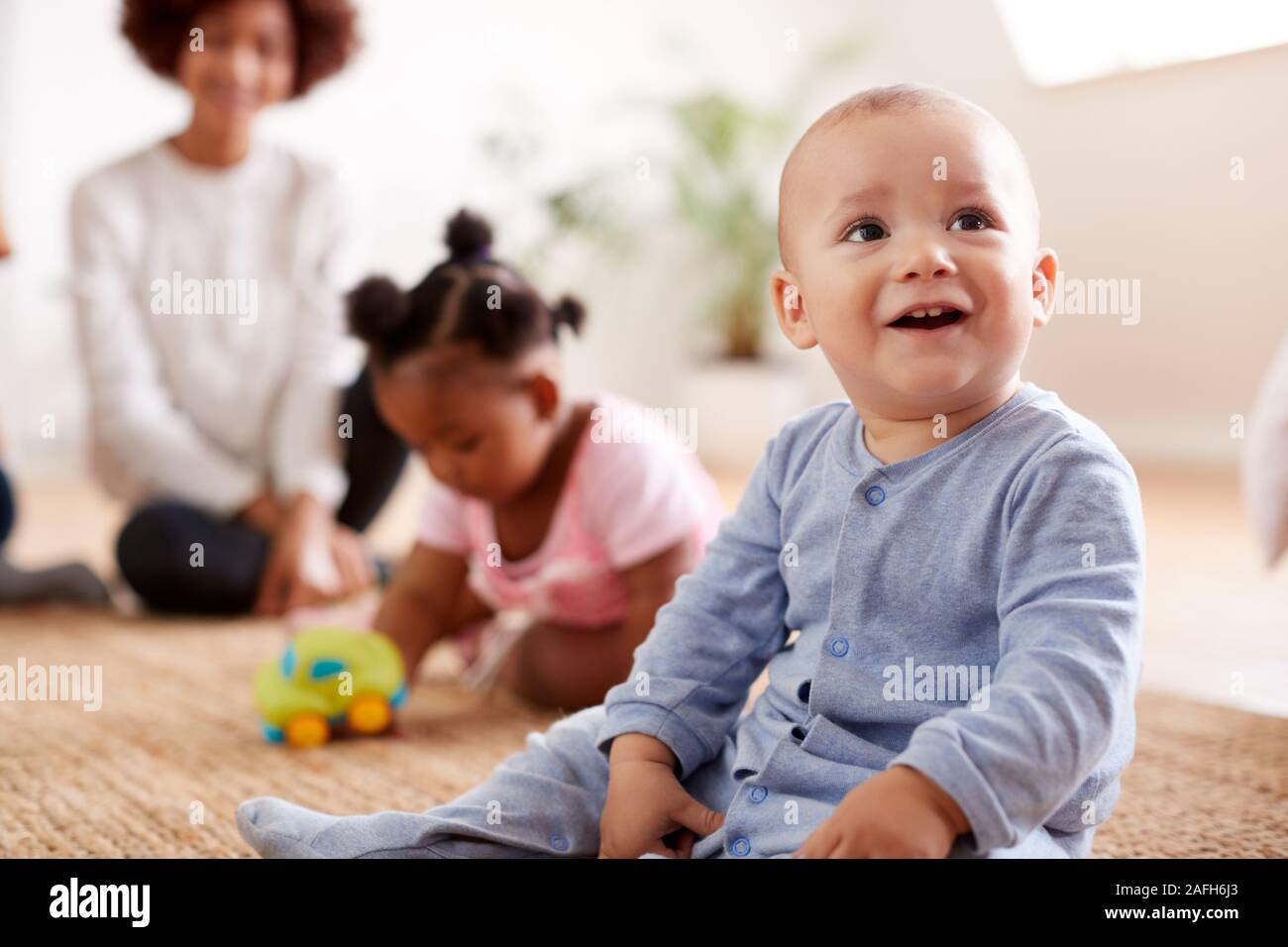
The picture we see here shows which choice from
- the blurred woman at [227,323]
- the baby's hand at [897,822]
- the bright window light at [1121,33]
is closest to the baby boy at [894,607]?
the baby's hand at [897,822]

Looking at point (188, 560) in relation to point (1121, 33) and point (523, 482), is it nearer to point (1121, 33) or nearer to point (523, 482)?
point (523, 482)

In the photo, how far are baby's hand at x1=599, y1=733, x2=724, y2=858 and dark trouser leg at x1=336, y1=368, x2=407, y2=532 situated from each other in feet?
3.86

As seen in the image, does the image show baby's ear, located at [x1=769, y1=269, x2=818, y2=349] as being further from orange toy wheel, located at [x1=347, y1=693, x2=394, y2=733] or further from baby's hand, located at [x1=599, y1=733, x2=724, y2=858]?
orange toy wheel, located at [x1=347, y1=693, x2=394, y2=733]

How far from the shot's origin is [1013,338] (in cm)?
63

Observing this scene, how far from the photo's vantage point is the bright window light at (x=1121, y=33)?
1812 millimetres

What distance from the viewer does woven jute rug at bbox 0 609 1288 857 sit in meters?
0.84

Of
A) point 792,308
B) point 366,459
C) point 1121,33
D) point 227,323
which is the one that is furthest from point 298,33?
point 1121,33

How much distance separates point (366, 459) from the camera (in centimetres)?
185

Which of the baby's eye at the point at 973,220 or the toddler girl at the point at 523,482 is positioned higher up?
the baby's eye at the point at 973,220

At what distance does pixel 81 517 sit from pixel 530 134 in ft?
4.98

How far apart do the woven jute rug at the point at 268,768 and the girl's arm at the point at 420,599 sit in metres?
0.06

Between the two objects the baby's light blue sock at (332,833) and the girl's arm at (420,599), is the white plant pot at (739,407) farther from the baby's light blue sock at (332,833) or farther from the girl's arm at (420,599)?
the baby's light blue sock at (332,833)

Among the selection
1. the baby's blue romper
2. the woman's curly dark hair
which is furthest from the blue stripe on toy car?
the woman's curly dark hair

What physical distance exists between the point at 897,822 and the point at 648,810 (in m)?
0.19
